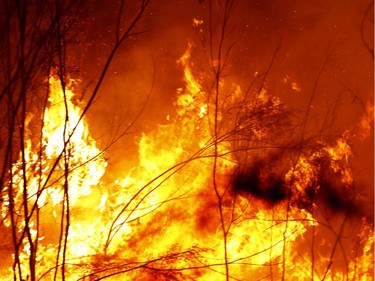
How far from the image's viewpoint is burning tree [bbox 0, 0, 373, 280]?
4.64 m

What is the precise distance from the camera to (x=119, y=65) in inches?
202

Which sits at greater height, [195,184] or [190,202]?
[195,184]

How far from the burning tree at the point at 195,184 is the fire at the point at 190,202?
11 mm

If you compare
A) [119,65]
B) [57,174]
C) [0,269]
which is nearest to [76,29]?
[119,65]

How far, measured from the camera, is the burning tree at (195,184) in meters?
4.64

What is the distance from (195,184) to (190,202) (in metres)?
0.20

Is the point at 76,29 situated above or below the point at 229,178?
above

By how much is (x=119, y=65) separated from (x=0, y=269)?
244 centimetres

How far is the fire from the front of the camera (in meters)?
4.68

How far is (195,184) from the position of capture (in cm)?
498

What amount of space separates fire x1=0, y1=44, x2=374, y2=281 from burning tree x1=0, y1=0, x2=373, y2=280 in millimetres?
11

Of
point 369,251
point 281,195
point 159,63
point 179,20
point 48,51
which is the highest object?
point 179,20

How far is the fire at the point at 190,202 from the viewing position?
15.3 ft

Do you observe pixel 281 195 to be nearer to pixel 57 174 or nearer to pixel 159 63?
pixel 159 63
